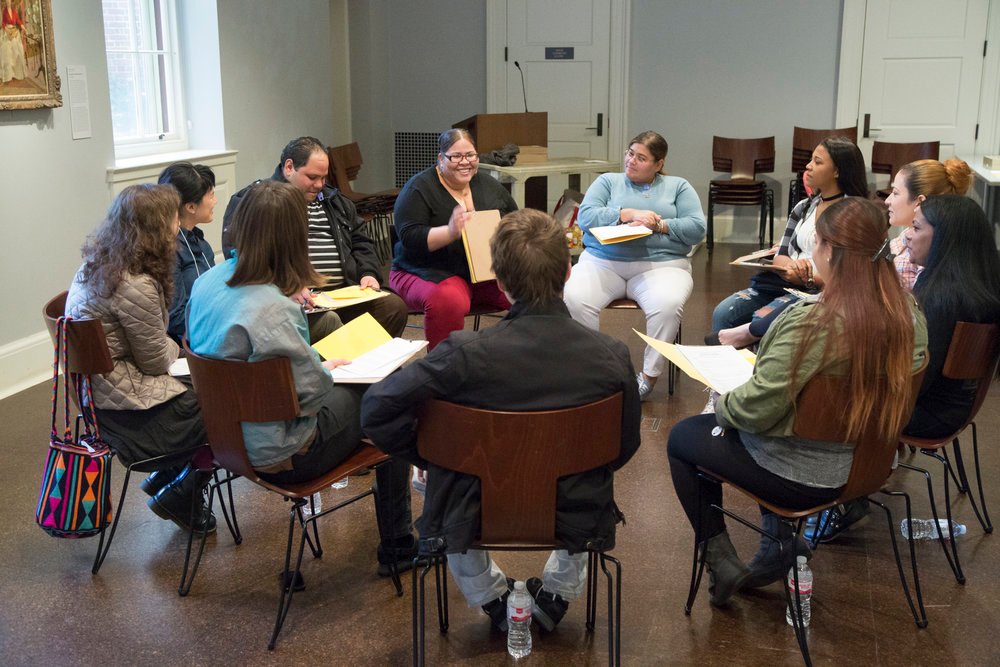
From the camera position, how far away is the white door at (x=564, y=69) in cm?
902

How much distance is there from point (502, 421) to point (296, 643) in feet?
3.21

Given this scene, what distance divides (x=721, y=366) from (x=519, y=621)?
3.03ft

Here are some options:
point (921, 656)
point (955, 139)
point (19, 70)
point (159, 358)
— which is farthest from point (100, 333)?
point (955, 139)

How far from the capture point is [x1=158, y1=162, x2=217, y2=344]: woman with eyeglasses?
3.62 m

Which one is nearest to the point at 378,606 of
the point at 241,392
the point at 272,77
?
the point at 241,392

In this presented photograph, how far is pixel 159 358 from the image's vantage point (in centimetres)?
294

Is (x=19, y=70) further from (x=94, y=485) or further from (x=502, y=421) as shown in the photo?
(x=502, y=421)

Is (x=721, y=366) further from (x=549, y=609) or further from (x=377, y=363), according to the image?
(x=377, y=363)

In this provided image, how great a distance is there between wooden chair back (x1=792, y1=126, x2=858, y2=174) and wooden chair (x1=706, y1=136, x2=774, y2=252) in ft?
0.64

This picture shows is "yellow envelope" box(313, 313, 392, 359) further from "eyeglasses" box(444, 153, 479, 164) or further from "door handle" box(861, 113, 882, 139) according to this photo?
"door handle" box(861, 113, 882, 139)

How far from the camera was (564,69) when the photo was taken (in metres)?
9.16

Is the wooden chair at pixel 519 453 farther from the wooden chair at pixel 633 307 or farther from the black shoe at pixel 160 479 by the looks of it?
the wooden chair at pixel 633 307

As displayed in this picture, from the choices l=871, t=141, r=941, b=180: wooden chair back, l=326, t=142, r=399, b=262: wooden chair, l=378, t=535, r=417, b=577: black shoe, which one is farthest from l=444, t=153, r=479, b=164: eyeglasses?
l=871, t=141, r=941, b=180: wooden chair back

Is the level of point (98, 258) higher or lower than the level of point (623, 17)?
lower
